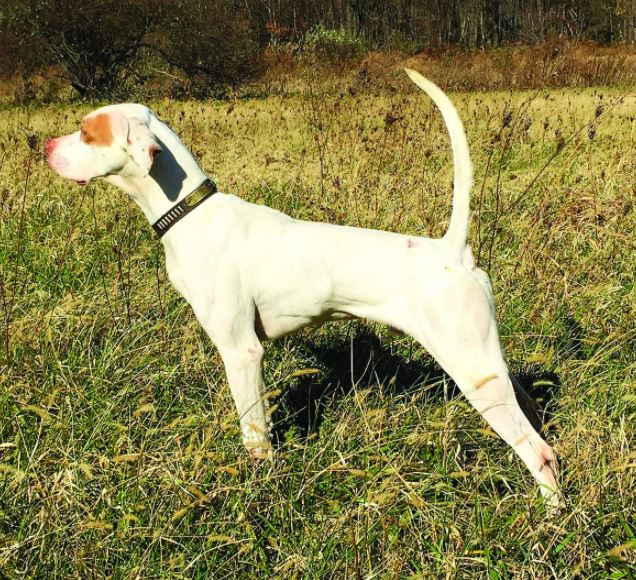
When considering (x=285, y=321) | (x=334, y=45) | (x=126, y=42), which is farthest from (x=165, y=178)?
(x=334, y=45)

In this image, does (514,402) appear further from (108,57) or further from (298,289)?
(108,57)

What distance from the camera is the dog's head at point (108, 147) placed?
8.03 feet

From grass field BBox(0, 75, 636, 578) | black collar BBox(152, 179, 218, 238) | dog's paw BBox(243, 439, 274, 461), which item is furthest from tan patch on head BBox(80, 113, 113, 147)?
dog's paw BBox(243, 439, 274, 461)

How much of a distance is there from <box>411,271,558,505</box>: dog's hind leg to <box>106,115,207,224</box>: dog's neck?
1015 mm

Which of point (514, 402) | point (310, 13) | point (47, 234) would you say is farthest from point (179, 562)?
point (310, 13)

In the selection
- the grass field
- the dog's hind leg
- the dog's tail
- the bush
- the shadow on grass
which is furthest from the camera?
the bush

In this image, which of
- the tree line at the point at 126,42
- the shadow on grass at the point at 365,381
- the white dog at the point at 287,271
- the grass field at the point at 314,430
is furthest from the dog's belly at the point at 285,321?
the tree line at the point at 126,42

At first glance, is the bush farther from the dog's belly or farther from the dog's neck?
the dog's belly

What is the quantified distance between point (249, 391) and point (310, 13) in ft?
112

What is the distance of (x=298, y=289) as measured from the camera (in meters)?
2.48

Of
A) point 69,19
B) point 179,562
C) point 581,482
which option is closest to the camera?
point 179,562

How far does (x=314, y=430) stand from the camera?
9.37 ft

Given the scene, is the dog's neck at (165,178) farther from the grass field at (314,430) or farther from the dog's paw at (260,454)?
the dog's paw at (260,454)

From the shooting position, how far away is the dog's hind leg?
2230mm
